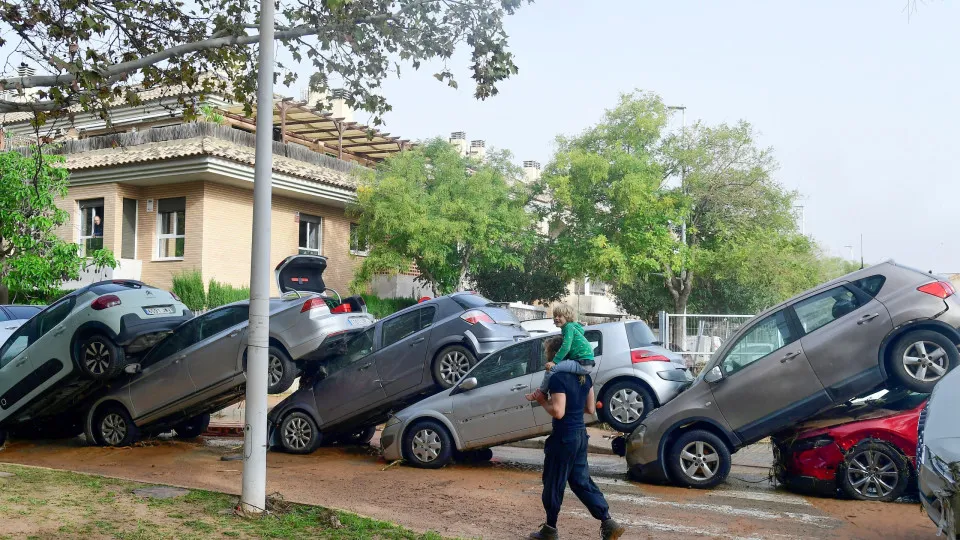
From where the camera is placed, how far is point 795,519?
8.55 metres

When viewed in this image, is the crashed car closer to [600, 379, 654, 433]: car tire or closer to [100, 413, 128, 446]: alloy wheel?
→ [600, 379, 654, 433]: car tire

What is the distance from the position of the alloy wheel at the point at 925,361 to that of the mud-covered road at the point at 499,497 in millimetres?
1342

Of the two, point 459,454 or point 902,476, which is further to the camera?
point 459,454

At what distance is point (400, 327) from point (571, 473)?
5747 millimetres

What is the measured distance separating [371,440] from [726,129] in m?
21.3

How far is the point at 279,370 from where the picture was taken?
12.8m

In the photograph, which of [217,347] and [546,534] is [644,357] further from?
[217,347]

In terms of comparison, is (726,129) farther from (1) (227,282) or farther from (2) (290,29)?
(2) (290,29)

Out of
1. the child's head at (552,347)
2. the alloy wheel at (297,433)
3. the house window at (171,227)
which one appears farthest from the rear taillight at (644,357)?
the house window at (171,227)

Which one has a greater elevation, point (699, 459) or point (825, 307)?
point (825, 307)

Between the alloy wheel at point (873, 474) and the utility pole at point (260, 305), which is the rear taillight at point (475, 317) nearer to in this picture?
the utility pole at point (260, 305)

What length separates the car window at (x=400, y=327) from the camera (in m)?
12.6

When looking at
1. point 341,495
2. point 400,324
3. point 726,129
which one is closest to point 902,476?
point 341,495

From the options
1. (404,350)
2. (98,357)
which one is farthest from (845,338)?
(98,357)
